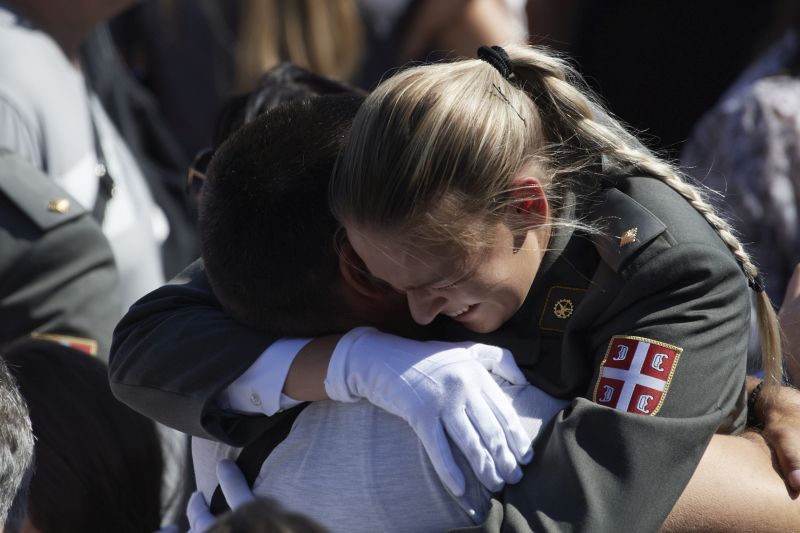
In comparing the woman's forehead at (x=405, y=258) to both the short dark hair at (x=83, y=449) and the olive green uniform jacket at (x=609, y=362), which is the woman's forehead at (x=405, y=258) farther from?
the short dark hair at (x=83, y=449)

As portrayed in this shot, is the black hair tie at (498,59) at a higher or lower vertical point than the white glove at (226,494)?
higher

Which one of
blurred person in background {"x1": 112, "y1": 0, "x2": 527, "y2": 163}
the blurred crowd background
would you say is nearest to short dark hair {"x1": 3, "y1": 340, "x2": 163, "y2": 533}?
the blurred crowd background

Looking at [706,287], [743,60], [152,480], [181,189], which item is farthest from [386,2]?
[706,287]

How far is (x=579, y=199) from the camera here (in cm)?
172

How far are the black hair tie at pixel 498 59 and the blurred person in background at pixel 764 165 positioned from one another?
1277mm

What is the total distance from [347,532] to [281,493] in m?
0.13

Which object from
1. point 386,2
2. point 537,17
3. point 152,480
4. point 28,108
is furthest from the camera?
point 386,2

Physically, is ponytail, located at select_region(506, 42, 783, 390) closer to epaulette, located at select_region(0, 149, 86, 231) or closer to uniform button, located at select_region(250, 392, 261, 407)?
uniform button, located at select_region(250, 392, 261, 407)

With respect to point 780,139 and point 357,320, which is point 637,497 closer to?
point 357,320

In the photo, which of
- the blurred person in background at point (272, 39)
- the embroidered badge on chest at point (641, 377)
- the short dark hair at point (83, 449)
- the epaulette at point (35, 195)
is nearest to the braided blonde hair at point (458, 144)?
the embroidered badge on chest at point (641, 377)

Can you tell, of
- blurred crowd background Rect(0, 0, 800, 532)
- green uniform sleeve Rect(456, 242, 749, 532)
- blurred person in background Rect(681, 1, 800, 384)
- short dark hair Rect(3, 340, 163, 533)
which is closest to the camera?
green uniform sleeve Rect(456, 242, 749, 532)

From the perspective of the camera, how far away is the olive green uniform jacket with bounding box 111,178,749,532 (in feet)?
5.00

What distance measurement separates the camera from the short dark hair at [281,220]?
5.46 feet

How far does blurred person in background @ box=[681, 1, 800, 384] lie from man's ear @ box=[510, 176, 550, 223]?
1286 mm
